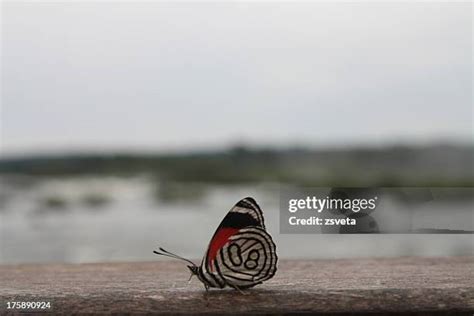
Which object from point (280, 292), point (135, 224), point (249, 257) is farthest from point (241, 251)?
point (135, 224)

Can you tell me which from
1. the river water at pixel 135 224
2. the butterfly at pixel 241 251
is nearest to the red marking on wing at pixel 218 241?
the butterfly at pixel 241 251

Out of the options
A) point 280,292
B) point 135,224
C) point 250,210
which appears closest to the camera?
point 280,292

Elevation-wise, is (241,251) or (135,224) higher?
(135,224)

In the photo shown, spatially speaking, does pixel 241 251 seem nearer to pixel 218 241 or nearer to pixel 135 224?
pixel 218 241

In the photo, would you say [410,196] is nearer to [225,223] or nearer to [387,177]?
[387,177]

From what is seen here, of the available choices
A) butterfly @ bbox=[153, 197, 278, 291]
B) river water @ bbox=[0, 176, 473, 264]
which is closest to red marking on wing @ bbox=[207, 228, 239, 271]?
butterfly @ bbox=[153, 197, 278, 291]

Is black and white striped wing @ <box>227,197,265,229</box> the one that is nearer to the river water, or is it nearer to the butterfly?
the butterfly

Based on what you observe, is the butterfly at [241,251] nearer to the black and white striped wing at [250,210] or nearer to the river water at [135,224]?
the black and white striped wing at [250,210]

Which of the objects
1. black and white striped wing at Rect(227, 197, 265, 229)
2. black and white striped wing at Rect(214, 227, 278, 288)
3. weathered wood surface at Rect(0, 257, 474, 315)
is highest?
black and white striped wing at Rect(227, 197, 265, 229)
